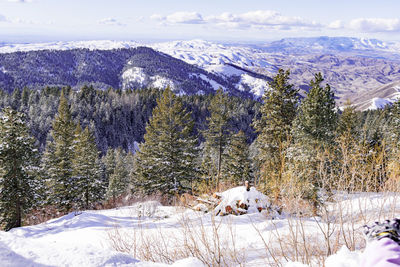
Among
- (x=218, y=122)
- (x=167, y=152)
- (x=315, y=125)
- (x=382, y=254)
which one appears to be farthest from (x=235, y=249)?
(x=218, y=122)

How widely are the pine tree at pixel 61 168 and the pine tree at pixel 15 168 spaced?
159 inches

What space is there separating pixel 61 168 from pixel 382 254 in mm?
24862

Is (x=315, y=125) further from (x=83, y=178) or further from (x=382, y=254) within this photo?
(x=83, y=178)

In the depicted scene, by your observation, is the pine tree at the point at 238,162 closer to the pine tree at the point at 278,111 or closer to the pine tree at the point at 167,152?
the pine tree at the point at 167,152

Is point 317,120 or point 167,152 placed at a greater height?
point 317,120

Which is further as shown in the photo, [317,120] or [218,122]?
[218,122]

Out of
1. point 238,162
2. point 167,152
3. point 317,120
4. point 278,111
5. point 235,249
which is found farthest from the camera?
point 238,162

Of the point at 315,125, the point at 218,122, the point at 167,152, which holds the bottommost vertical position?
the point at 167,152

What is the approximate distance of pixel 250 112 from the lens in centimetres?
12444

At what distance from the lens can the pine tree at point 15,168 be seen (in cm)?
1647

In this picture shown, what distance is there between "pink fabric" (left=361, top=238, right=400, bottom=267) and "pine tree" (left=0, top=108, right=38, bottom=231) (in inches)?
773

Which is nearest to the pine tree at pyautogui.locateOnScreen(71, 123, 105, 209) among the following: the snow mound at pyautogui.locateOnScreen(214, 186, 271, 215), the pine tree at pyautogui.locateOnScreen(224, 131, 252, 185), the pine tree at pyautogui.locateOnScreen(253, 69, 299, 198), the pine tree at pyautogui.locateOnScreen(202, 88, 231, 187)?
the pine tree at pyautogui.locateOnScreen(202, 88, 231, 187)

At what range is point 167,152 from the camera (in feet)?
69.1

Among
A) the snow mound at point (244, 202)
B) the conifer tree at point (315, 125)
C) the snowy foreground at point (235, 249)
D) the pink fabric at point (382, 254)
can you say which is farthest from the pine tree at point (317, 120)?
Result: the pink fabric at point (382, 254)
